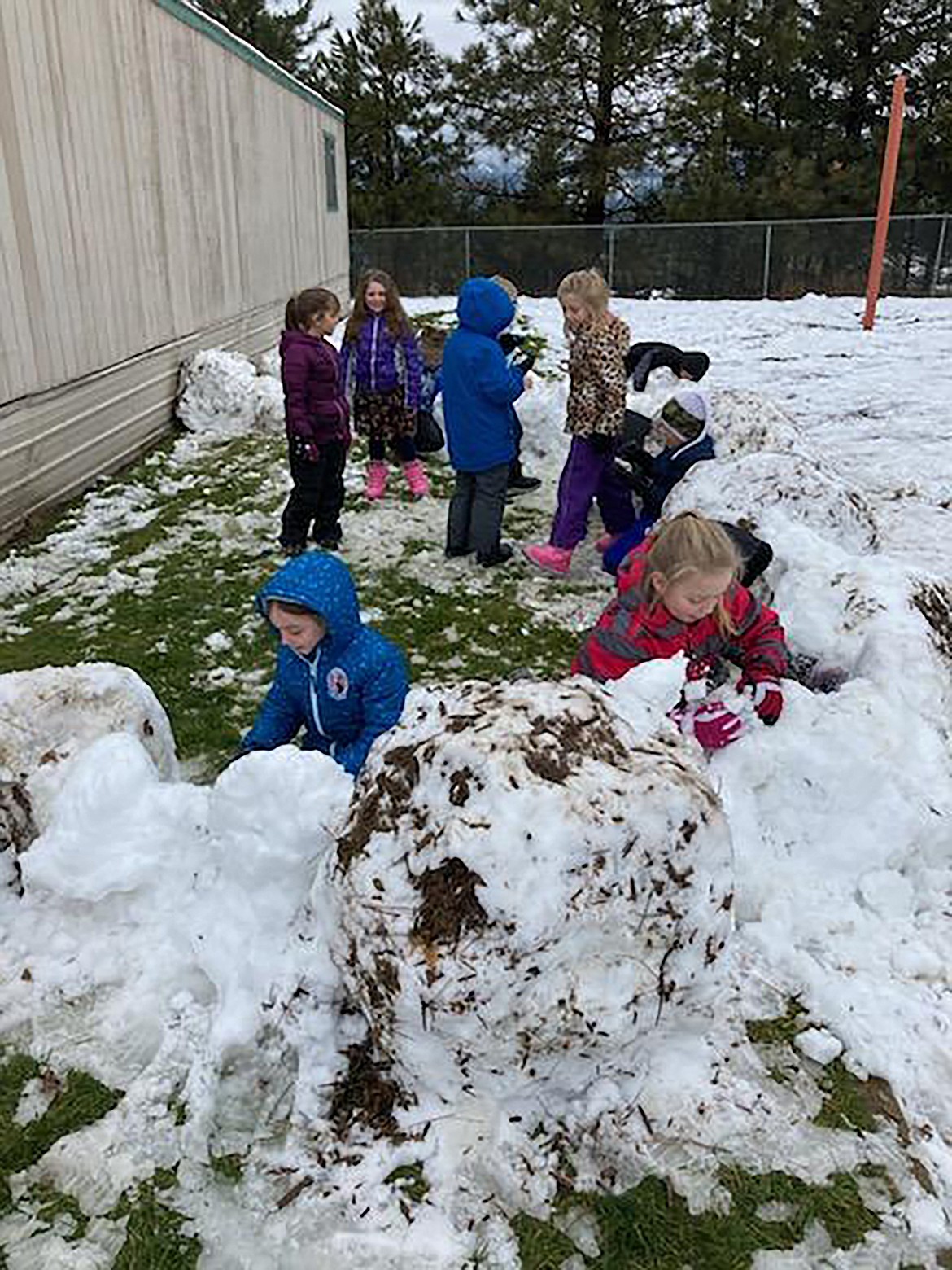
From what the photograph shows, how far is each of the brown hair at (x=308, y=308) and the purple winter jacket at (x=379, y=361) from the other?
37.2 inches

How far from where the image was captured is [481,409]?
595cm

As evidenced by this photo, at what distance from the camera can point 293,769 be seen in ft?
9.47

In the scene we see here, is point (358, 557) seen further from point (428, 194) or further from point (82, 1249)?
point (428, 194)

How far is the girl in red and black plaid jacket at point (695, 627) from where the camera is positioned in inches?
132

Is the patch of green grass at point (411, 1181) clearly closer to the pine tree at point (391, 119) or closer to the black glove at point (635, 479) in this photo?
the black glove at point (635, 479)

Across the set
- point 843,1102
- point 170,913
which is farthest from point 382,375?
point 843,1102

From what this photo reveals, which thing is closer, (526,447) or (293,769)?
(293,769)

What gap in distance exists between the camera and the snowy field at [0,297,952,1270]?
2.28 m

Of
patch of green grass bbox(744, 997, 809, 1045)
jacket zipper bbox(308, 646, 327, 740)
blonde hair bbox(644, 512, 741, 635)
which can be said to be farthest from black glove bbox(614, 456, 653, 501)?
patch of green grass bbox(744, 997, 809, 1045)

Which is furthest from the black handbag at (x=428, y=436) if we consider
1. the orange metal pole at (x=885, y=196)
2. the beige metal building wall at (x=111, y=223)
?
the orange metal pole at (x=885, y=196)

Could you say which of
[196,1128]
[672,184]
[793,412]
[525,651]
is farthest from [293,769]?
[672,184]

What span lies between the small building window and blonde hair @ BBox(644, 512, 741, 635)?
52.3ft

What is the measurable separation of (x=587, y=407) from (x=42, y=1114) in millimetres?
4397

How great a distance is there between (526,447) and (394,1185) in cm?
663
